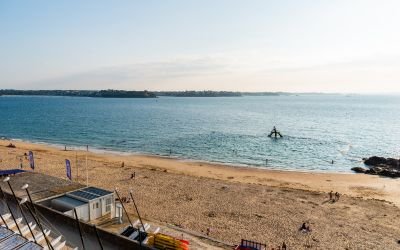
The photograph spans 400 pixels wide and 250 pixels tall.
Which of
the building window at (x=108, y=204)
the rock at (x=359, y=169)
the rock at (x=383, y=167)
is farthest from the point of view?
the rock at (x=359, y=169)

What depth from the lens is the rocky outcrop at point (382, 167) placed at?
1919 inches

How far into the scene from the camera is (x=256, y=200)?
3284 centimetres

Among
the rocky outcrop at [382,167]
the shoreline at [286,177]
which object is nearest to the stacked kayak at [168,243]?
the shoreline at [286,177]

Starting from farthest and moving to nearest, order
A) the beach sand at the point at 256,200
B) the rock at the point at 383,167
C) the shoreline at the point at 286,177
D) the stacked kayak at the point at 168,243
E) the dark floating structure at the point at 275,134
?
1. the dark floating structure at the point at 275,134
2. the rock at the point at 383,167
3. the shoreline at the point at 286,177
4. the beach sand at the point at 256,200
5. the stacked kayak at the point at 168,243

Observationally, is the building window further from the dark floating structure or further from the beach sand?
the dark floating structure

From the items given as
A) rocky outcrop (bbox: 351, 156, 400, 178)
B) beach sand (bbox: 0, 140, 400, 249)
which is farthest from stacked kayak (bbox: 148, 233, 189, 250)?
rocky outcrop (bbox: 351, 156, 400, 178)

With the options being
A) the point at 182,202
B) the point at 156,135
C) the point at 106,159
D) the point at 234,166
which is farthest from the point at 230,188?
the point at 156,135

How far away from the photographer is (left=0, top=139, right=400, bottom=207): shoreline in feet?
131

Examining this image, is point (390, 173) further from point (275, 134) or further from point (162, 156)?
point (275, 134)

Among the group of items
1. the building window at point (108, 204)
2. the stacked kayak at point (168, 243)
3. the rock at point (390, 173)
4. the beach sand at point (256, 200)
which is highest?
the stacked kayak at point (168, 243)

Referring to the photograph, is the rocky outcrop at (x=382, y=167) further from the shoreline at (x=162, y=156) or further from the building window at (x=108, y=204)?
the building window at (x=108, y=204)

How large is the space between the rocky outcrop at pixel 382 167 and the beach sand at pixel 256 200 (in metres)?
→ 2.21

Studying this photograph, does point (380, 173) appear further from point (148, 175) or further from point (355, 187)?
point (148, 175)

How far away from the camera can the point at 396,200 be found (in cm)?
3619
